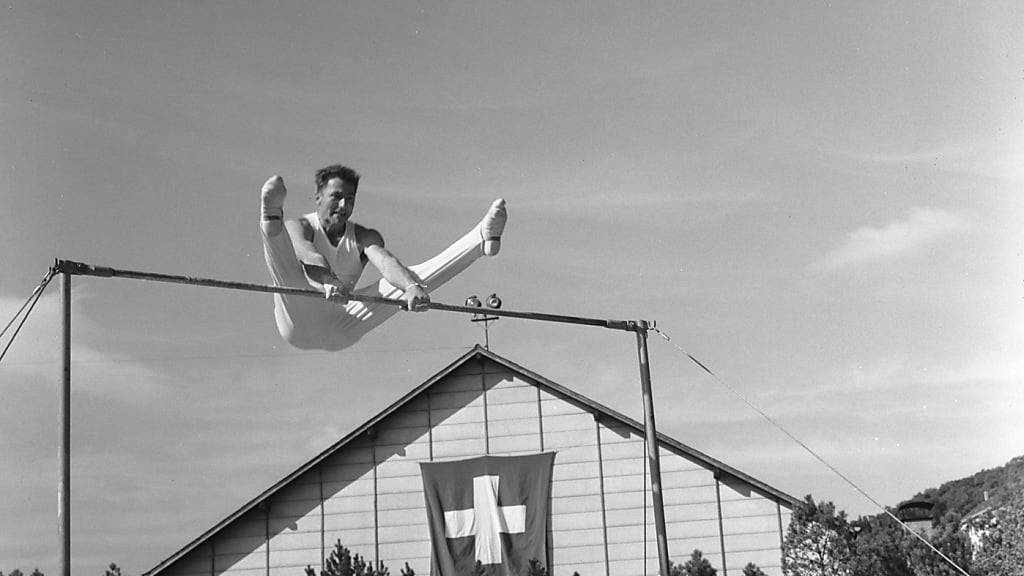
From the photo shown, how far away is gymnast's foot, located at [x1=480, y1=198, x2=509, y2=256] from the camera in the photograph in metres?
7.98

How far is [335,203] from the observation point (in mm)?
8203

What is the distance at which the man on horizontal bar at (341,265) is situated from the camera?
312 inches

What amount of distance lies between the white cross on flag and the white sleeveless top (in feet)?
38.3

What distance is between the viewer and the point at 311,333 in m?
8.35

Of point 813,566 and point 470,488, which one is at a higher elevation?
point 470,488

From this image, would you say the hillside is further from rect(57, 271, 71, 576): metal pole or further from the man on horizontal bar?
rect(57, 271, 71, 576): metal pole

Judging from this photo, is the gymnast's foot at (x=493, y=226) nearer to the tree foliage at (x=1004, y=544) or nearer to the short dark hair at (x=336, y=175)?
the short dark hair at (x=336, y=175)

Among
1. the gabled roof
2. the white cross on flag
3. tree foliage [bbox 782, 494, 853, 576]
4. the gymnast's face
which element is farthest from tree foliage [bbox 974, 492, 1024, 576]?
the gymnast's face

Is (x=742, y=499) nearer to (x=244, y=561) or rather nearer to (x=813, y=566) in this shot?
(x=813, y=566)

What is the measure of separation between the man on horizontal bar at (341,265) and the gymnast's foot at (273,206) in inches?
7.8

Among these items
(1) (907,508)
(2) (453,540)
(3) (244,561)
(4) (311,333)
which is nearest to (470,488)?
(2) (453,540)

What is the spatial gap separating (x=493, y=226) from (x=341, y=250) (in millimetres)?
1016

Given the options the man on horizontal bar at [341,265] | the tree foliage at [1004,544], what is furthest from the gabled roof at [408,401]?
the man on horizontal bar at [341,265]

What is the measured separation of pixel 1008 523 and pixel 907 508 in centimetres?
701
